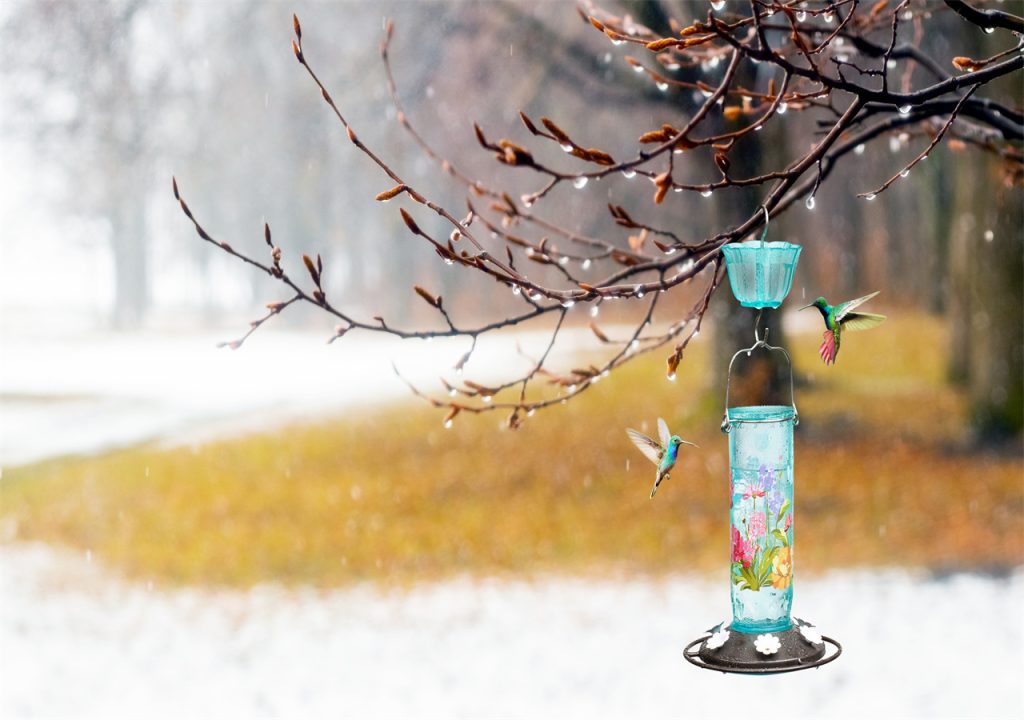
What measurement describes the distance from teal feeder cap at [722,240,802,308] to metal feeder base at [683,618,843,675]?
0.88 m

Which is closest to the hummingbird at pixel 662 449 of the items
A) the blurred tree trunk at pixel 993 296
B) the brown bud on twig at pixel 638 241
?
the brown bud on twig at pixel 638 241

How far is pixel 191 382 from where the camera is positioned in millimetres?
22891

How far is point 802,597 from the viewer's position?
8.55 m

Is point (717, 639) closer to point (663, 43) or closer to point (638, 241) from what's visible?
point (638, 241)

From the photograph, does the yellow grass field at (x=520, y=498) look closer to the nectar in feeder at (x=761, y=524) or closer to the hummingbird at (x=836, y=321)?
the nectar in feeder at (x=761, y=524)

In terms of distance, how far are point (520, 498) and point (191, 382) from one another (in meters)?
13.1

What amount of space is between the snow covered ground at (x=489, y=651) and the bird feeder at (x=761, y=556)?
11.6ft

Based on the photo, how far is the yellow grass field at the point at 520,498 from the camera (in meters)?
9.97

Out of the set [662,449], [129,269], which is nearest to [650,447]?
[662,449]

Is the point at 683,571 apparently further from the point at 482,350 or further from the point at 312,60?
the point at 482,350

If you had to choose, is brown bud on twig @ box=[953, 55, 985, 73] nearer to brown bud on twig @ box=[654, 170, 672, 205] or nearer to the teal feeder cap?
the teal feeder cap

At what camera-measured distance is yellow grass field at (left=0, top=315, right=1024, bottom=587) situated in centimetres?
997

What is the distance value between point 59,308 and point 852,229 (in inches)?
1258

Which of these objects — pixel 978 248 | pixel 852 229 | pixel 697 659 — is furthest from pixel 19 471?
pixel 852 229
